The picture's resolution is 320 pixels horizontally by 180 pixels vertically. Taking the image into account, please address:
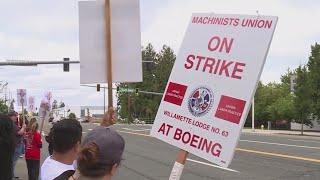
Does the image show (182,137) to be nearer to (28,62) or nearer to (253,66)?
(253,66)

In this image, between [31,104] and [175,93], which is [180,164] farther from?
[31,104]

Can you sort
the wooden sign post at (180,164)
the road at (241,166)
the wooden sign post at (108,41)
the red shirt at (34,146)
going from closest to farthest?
the wooden sign post at (180,164), the wooden sign post at (108,41), the red shirt at (34,146), the road at (241,166)

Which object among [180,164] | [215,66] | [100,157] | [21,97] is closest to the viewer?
[100,157]

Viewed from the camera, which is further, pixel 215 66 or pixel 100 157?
pixel 215 66

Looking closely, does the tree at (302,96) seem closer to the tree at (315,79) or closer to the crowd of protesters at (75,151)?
the tree at (315,79)

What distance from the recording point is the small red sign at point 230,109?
197 inches

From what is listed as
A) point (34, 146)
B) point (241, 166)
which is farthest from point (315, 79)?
point (34, 146)

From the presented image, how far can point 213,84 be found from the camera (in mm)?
5172

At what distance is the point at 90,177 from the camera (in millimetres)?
3113

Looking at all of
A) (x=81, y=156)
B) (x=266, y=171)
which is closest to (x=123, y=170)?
(x=266, y=171)

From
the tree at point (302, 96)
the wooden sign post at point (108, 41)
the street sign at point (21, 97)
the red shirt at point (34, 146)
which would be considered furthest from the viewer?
the tree at point (302, 96)

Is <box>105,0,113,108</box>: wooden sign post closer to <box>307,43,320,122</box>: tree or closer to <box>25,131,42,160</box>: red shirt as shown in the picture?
<box>25,131,42,160</box>: red shirt

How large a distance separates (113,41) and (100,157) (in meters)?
3.68

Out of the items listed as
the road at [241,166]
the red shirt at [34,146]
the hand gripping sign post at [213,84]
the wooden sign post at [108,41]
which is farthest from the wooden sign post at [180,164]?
the road at [241,166]
